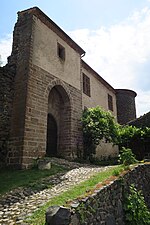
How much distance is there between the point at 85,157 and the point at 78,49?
6.44 metres

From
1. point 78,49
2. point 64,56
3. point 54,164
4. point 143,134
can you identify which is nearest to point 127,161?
point 54,164

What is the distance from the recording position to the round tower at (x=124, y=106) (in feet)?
65.0

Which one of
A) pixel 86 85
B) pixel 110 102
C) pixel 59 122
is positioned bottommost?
pixel 59 122

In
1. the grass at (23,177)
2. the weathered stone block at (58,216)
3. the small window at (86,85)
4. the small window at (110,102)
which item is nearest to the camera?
the weathered stone block at (58,216)

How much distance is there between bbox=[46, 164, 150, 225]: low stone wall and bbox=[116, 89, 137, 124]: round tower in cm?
1348

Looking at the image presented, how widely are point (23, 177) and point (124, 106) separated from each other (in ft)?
50.1

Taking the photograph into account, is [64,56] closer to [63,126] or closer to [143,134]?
[63,126]

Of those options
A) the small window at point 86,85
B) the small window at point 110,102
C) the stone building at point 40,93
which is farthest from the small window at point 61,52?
the small window at point 110,102

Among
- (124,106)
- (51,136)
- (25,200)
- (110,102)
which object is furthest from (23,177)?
(124,106)

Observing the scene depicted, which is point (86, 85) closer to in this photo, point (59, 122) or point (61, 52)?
point (61, 52)

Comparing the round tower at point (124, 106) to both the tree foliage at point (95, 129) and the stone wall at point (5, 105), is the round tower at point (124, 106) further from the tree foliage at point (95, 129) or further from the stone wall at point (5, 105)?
the stone wall at point (5, 105)

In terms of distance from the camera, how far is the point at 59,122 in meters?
11.0

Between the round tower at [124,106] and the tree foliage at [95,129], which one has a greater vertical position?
the round tower at [124,106]

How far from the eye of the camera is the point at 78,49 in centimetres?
1269
